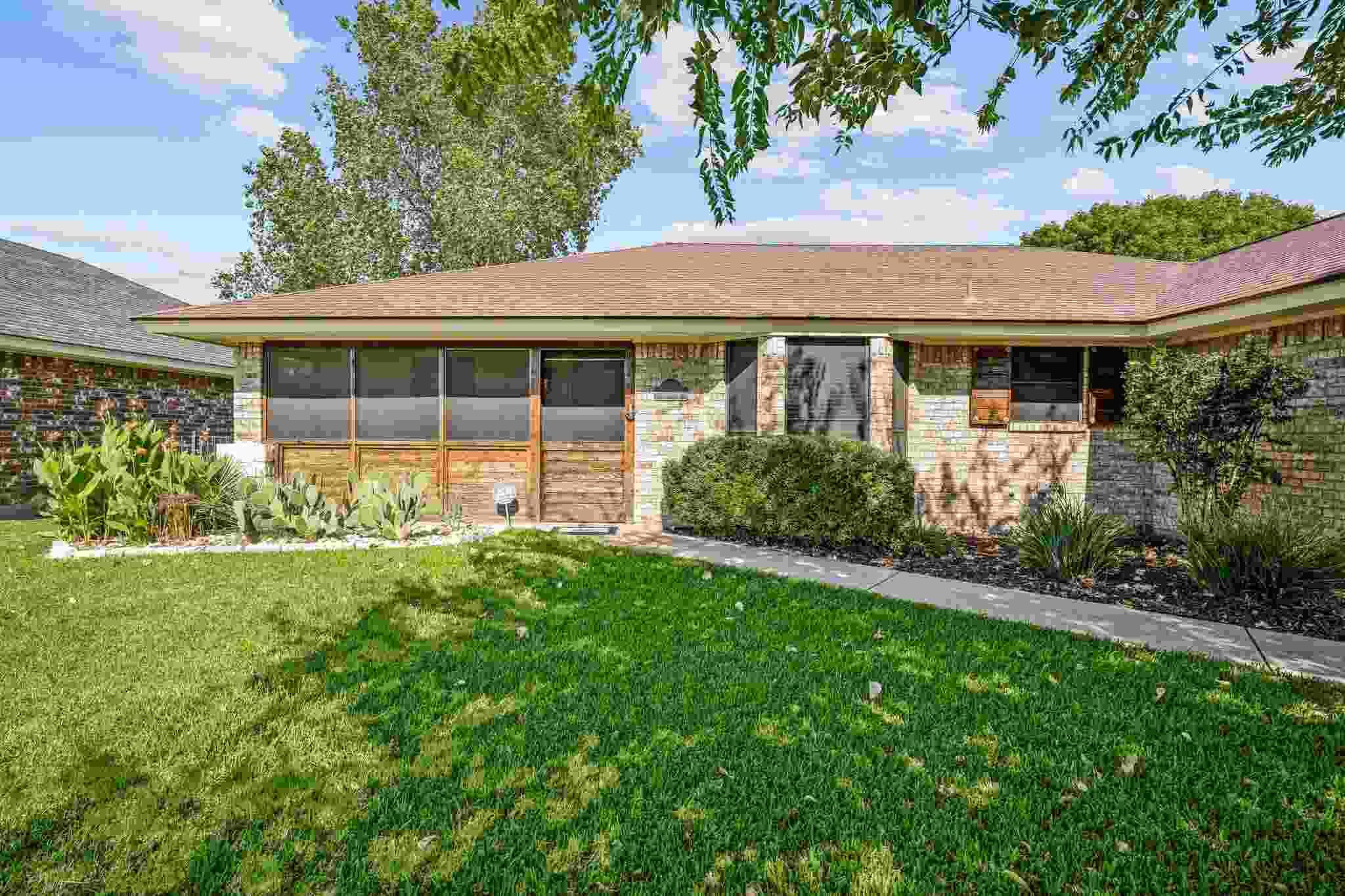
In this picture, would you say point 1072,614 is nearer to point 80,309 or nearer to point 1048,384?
point 1048,384

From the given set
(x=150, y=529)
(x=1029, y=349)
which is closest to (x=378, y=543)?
(x=150, y=529)

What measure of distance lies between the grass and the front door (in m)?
4.90

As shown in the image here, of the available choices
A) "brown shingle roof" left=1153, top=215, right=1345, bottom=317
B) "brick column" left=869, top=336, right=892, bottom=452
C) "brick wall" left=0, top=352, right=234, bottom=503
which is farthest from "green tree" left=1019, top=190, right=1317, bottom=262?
"brick wall" left=0, top=352, right=234, bottom=503

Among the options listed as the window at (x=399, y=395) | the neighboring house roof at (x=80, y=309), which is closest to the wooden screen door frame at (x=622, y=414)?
the window at (x=399, y=395)

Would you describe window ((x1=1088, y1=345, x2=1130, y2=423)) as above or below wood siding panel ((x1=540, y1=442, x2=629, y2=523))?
above

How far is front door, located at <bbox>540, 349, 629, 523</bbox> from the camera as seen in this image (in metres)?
9.88

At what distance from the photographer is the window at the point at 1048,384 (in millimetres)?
9898

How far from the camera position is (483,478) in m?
9.90

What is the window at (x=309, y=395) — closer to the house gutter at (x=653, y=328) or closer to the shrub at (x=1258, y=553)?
the house gutter at (x=653, y=328)

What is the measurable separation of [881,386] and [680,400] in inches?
114

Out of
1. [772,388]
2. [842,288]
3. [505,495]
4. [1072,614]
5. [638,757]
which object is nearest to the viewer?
[638,757]

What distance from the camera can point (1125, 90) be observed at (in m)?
4.89

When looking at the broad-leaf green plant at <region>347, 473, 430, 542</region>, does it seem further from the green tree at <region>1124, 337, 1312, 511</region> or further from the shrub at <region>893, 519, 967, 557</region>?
the green tree at <region>1124, 337, 1312, 511</region>

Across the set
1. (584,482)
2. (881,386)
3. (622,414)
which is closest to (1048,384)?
(881,386)
